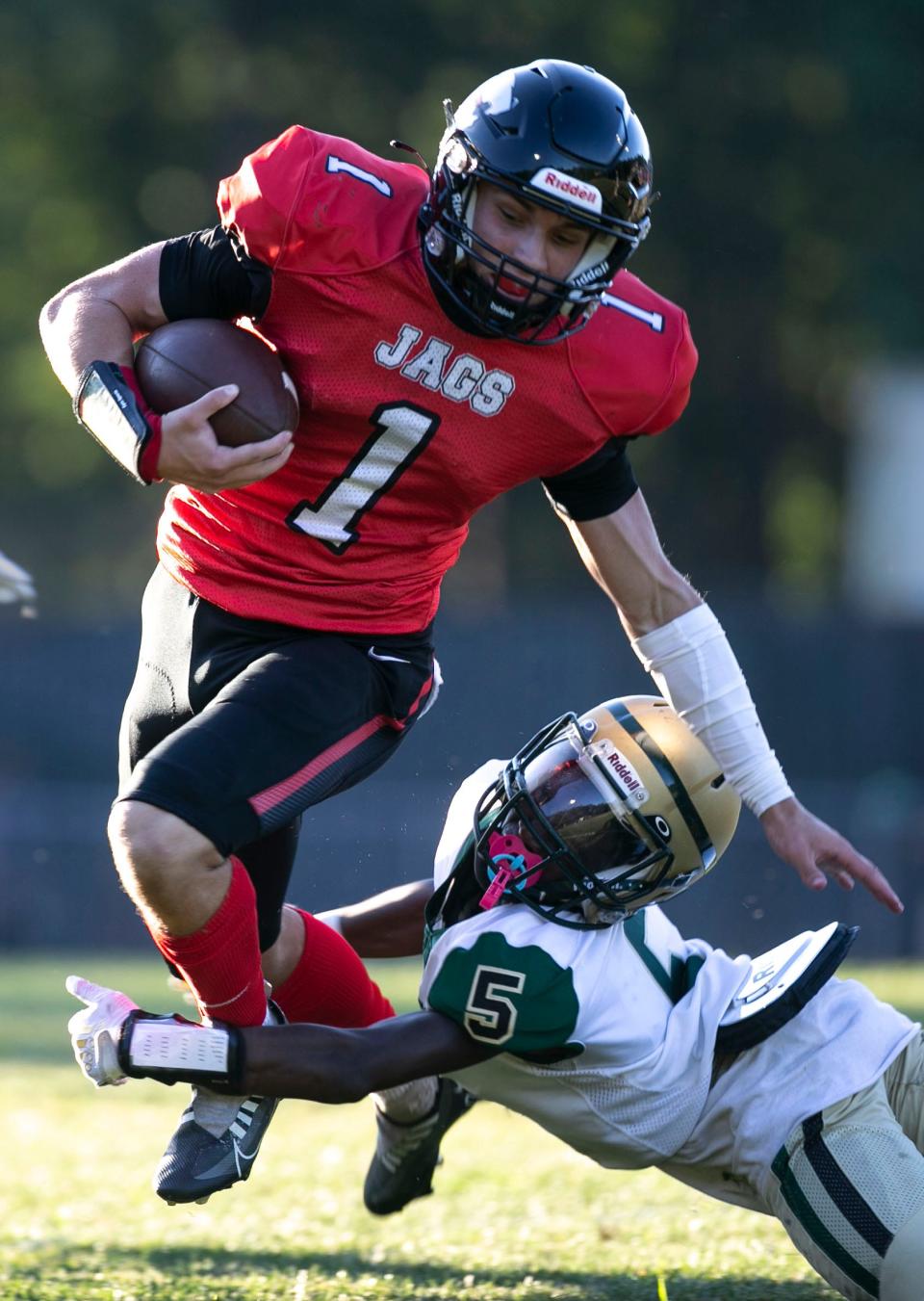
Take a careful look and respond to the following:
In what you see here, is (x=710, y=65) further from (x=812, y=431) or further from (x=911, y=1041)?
(x=911, y=1041)

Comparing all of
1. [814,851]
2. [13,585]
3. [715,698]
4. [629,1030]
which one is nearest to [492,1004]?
[629,1030]

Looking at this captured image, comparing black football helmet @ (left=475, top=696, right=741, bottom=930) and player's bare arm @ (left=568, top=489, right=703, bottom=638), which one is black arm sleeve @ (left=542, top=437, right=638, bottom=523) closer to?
player's bare arm @ (left=568, top=489, right=703, bottom=638)

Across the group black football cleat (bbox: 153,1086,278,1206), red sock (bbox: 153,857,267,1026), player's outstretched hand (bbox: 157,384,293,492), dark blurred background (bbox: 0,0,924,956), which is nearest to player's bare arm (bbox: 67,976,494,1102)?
red sock (bbox: 153,857,267,1026)

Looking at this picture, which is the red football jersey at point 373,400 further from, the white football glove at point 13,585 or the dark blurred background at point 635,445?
the dark blurred background at point 635,445

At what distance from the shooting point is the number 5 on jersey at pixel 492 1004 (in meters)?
3.09

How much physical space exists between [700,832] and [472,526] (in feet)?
62.4

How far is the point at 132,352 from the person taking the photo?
11.1 feet

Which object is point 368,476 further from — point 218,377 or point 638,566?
point 638,566

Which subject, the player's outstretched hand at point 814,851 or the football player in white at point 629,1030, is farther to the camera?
the player's outstretched hand at point 814,851

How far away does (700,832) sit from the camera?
3410mm

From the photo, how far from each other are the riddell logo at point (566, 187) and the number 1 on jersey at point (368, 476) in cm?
47

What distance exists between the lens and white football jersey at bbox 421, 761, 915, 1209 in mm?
3123

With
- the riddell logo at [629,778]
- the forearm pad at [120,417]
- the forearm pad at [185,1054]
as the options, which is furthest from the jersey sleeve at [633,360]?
the forearm pad at [185,1054]

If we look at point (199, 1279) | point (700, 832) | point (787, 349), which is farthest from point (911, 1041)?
point (787, 349)
